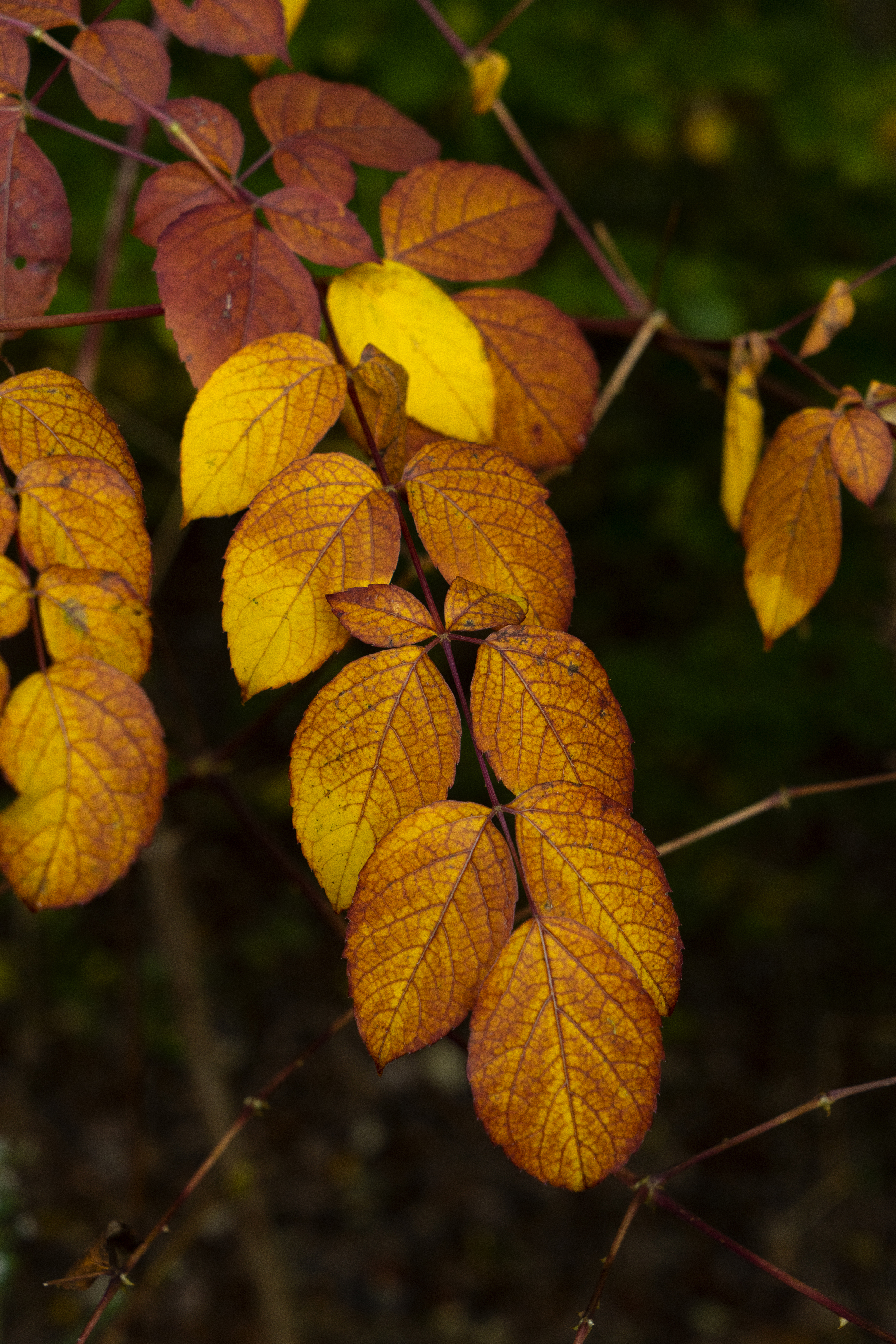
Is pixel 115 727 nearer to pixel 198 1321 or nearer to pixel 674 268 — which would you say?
pixel 674 268

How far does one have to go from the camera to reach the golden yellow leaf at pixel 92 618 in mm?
474

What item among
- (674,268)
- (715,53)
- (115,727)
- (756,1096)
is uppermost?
(715,53)

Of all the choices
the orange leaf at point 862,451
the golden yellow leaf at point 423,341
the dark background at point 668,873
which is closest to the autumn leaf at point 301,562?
the golden yellow leaf at point 423,341

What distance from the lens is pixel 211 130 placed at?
0.63 m

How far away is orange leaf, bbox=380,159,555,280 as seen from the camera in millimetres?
677

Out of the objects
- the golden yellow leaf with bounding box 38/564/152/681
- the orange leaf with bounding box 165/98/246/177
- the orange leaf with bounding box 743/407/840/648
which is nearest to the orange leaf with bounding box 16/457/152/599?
the golden yellow leaf with bounding box 38/564/152/681

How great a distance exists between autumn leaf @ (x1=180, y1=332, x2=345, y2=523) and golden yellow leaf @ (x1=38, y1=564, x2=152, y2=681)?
0.07m

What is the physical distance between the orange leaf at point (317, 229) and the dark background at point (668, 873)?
2.83ft

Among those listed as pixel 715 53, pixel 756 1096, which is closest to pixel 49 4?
pixel 715 53

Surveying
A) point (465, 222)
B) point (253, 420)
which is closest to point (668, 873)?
point (465, 222)

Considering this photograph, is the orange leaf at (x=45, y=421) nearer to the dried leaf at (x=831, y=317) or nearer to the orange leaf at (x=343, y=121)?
the orange leaf at (x=343, y=121)

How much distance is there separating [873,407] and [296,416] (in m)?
0.44

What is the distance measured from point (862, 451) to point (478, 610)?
0.34 m

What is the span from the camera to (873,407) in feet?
2.25
